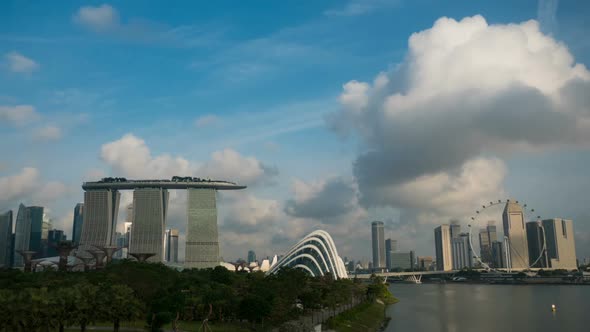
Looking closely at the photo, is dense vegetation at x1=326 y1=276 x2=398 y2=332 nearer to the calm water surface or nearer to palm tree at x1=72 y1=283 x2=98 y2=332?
the calm water surface

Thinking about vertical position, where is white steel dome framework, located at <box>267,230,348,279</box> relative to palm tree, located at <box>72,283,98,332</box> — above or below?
above

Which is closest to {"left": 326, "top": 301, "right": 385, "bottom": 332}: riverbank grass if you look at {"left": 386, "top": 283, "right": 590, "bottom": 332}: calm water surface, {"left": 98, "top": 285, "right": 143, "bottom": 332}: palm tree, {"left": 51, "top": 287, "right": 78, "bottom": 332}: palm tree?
{"left": 386, "top": 283, "right": 590, "bottom": 332}: calm water surface

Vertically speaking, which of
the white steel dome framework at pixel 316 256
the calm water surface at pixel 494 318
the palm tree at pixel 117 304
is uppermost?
the white steel dome framework at pixel 316 256

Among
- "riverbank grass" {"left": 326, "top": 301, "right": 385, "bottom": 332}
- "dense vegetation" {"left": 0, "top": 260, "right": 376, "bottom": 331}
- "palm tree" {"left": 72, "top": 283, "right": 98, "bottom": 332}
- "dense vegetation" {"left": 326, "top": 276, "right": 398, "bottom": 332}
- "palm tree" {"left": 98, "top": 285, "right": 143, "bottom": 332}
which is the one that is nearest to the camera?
"dense vegetation" {"left": 0, "top": 260, "right": 376, "bottom": 331}

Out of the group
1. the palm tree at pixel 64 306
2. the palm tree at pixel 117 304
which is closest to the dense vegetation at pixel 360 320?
the palm tree at pixel 117 304

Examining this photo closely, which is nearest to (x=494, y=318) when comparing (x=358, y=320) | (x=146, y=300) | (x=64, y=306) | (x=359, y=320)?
(x=359, y=320)

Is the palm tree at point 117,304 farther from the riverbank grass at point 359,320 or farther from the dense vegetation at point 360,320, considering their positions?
the dense vegetation at point 360,320

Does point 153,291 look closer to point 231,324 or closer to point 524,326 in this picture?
point 231,324
